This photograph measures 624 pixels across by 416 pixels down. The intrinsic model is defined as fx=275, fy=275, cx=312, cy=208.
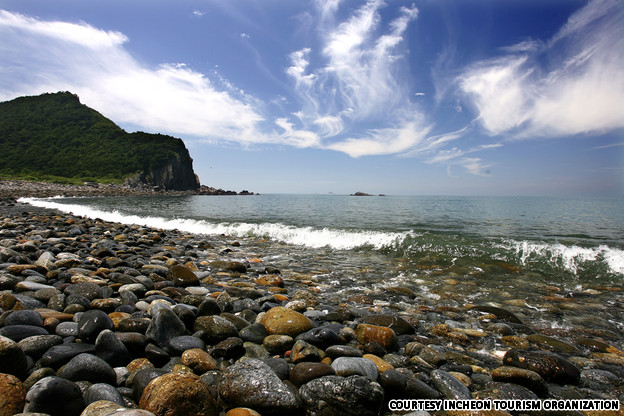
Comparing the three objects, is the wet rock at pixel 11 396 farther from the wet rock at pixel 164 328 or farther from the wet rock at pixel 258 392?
the wet rock at pixel 258 392

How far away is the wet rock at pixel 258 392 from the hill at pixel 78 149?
317ft

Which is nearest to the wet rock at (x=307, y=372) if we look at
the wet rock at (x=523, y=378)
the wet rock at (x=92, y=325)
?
the wet rock at (x=523, y=378)

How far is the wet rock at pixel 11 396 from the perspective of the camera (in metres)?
2.02

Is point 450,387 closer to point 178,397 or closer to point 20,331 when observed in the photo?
point 178,397

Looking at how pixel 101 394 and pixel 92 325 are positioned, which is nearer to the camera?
pixel 101 394

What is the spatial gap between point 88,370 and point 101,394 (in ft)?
1.37

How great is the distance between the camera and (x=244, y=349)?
3578 mm

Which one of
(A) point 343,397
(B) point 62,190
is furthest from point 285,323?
(B) point 62,190

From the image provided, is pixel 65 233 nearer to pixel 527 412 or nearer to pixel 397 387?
pixel 397 387

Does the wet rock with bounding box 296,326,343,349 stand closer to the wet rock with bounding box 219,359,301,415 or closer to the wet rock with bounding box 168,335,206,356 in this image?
the wet rock with bounding box 219,359,301,415

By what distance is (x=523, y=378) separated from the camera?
121 inches

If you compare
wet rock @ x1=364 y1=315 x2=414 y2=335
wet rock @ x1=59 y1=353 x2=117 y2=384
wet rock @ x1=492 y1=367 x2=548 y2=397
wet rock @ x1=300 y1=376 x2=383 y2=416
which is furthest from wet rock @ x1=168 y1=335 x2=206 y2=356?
wet rock @ x1=492 y1=367 x2=548 y2=397

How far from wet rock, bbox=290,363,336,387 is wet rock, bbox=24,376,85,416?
1.84 metres

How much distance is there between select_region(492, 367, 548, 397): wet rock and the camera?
301 cm
